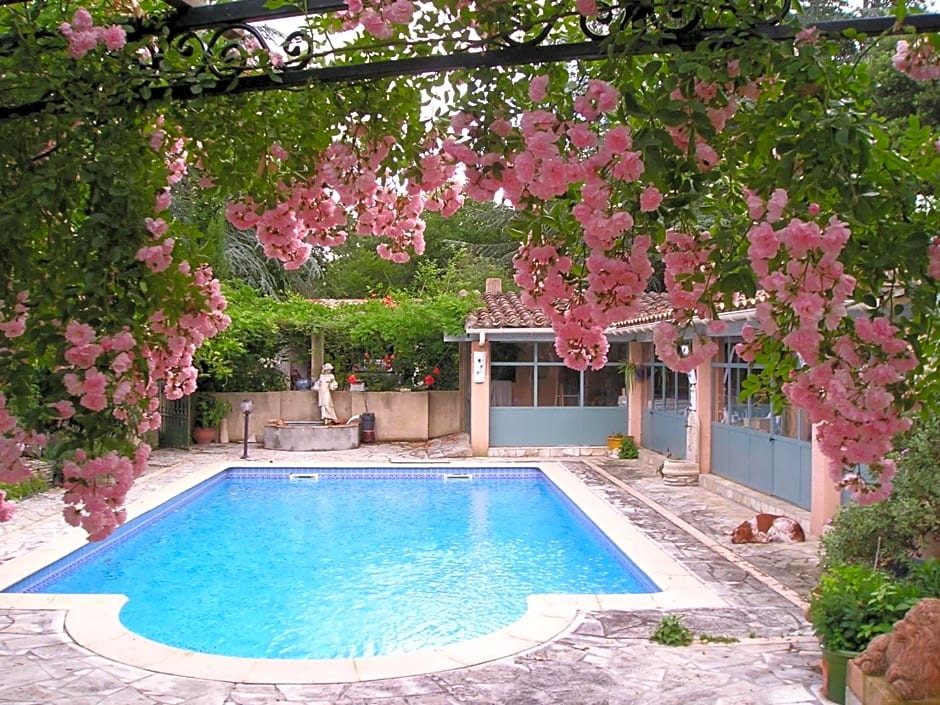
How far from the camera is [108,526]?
234 cm

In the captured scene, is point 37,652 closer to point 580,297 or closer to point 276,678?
point 276,678

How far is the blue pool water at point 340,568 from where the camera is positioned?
7066 mm

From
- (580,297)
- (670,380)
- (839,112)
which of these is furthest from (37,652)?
(670,380)

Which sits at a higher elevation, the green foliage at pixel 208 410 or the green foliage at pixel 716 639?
the green foliage at pixel 208 410

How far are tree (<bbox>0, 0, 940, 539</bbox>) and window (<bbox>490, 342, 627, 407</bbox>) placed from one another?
1444 centimetres

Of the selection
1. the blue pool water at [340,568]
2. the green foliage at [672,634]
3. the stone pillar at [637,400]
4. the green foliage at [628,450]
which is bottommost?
the blue pool water at [340,568]

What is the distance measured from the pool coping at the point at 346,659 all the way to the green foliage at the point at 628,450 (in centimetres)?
694

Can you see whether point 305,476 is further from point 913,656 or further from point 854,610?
point 913,656

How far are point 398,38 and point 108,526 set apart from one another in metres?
1.64

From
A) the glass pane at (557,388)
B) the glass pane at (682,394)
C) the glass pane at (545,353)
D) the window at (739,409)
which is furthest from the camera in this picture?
the glass pane at (557,388)

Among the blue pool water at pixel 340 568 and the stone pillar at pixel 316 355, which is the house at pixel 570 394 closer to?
the blue pool water at pixel 340 568

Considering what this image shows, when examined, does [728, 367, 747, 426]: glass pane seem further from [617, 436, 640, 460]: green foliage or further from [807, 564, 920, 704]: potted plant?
[807, 564, 920, 704]: potted plant

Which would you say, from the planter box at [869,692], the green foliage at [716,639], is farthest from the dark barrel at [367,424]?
the planter box at [869,692]

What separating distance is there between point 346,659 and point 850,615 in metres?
3.18
